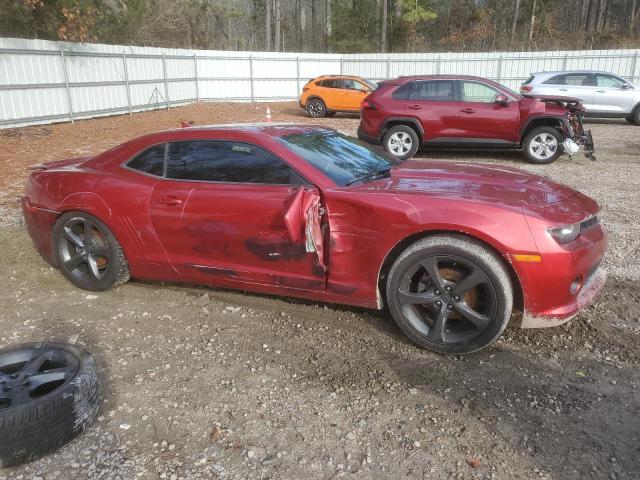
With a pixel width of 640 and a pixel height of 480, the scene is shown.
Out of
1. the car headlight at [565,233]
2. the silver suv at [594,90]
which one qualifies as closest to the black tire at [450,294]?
the car headlight at [565,233]

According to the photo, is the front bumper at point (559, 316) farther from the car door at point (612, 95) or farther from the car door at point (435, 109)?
the car door at point (612, 95)

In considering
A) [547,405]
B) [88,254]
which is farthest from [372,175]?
[88,254]

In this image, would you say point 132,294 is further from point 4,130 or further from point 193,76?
point 193,76

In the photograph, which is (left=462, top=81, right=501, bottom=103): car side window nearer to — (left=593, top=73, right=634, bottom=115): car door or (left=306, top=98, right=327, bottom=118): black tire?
(left=593, top=73, right=634, bottom=115): car door

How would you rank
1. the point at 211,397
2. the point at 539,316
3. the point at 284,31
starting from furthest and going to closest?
1. the point at 284,31
2. the point at 539,316
3. the point at 211,397

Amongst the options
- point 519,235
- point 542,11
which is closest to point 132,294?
point 519,235

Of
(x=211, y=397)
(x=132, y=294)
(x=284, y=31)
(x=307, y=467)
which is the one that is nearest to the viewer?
(x=307, y=467)

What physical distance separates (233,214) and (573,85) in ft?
49.7

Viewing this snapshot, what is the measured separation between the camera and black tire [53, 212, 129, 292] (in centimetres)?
425

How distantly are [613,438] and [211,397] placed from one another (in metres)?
2.12

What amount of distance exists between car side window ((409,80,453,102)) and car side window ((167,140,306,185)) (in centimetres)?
736

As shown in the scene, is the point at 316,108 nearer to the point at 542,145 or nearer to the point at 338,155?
the point at 542,145

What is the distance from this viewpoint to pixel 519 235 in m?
3.06

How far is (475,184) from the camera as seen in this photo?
Answer: 3.58m
